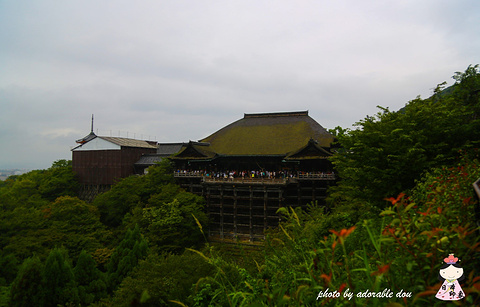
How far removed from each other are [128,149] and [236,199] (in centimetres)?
1717

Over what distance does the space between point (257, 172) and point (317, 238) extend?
1662 cm

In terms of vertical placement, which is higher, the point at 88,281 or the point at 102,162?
the point at 102,162

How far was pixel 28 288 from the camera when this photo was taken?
49.1 ft

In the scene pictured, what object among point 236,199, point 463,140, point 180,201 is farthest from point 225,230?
point 463,140

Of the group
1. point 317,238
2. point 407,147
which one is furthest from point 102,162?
point 407,147

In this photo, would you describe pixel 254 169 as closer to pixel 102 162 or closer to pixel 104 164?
pixel 104 164

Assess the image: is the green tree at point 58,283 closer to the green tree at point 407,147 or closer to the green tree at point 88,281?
the green tree at point 88,281

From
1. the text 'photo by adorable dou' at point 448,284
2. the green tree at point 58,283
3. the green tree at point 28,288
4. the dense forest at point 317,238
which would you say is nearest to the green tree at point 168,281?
the dense forest at point 317,238

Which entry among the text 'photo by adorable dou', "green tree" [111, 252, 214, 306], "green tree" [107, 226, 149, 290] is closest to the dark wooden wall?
"green tree" [107, 226, 149, 290]

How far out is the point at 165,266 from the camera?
11.5 m

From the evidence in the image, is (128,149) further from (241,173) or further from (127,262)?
(127,262)

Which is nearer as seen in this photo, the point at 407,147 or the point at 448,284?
the point at 448,284

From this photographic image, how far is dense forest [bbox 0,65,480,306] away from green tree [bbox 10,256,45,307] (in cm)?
5

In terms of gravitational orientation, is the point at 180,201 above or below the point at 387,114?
below
